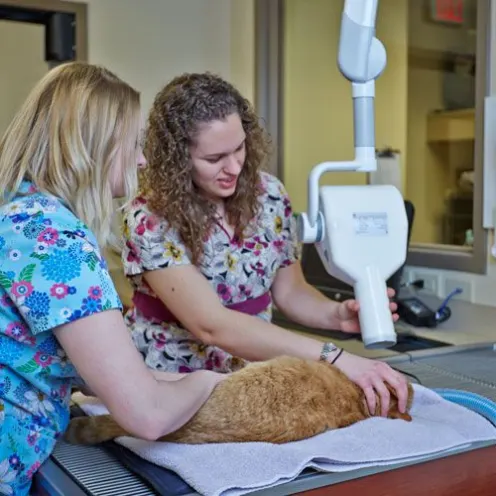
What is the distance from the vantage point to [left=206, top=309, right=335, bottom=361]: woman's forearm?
1.16 metres

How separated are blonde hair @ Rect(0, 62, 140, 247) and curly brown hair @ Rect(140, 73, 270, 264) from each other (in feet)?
1.07

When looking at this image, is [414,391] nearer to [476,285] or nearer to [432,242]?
[476,285]

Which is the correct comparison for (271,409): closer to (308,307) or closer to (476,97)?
(308,307)

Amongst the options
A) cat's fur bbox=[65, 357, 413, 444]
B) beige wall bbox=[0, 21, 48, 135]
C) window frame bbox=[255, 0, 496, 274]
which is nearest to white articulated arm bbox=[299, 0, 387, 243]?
cat's fur bbox=[65, 357, 413, 444]

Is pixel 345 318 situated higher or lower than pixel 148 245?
lower

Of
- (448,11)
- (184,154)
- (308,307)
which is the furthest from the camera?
(448,11)

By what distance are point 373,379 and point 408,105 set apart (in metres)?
1.73

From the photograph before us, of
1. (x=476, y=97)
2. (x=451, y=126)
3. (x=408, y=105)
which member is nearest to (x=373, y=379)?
(x=476, y=97)

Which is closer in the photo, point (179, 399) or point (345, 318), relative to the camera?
point (179, 399)

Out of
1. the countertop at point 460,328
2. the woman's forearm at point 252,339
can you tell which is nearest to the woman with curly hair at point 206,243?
the woman's forearm at point 252,339

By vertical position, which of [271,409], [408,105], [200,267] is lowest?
[271,409]

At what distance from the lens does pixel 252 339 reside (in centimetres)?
119

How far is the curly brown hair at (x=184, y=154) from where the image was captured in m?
1.29

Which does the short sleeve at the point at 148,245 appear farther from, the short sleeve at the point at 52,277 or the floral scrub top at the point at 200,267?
the short sleeve at the point at 52,277
